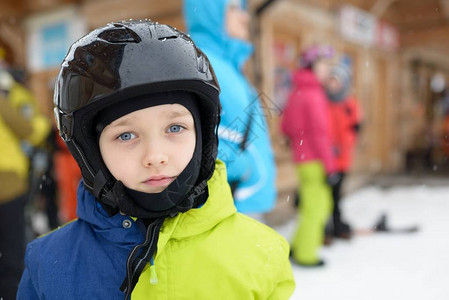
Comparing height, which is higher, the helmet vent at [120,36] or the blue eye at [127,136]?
the helmet vent at [120,36]

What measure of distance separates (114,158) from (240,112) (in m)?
0.73

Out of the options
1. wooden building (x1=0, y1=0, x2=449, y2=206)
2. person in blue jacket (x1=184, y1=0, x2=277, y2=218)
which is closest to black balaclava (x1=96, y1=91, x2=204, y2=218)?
person in blue jacket (x1=184, y1=0, x2=277, y2=218)

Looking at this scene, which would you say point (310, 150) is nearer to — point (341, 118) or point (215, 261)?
point (341, 118)

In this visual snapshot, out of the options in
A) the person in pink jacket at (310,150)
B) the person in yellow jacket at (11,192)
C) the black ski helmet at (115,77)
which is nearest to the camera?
the black ski helmet at (115,77)

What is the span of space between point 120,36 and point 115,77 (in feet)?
0.45

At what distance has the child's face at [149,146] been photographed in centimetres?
96

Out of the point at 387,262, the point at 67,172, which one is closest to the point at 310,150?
the point at 387,262

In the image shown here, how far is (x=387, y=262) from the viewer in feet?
11.9

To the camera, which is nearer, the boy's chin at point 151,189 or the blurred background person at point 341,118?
the boy's chin at point 151,189

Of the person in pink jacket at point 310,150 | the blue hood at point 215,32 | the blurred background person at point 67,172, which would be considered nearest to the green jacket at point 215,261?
the blue hood at point 215,32

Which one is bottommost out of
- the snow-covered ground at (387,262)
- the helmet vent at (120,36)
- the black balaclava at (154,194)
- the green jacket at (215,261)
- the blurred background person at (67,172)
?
the snow-covered ground at (387,262)

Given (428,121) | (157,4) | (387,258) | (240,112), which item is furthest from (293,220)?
(428,121)

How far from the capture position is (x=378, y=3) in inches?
303

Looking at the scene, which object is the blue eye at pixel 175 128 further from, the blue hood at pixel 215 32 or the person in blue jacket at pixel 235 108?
the blue hood at pixel 215 32
